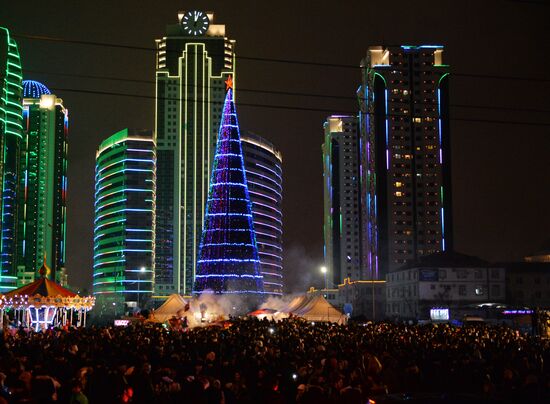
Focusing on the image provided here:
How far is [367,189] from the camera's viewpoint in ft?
425

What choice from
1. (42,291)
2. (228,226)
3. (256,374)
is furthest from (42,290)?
(256,374)

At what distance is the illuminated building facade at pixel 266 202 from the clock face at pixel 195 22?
28.4 metres

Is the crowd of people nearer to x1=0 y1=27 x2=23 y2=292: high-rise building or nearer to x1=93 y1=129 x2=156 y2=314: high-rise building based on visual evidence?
x1=93 y1=129 x2=156 y2=314: high-rise building

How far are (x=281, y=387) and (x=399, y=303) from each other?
87604 millimetres

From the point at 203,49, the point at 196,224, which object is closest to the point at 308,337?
the point at 196,224

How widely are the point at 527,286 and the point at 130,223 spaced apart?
96.2 m

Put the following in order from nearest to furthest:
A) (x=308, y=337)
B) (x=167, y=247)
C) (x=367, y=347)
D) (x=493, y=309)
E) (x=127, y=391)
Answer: (x=127, y=391) < (x=367, y=347) < (x=308, y=337) < (x=493, y=309) < (x=167, y=247)

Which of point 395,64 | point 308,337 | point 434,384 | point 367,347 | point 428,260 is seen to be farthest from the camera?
point 395,64

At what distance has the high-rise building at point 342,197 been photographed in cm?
17375

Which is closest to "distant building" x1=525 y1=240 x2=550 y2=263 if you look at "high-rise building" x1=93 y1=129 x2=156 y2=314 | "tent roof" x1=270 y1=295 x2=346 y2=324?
"high-rise building" x1=93 y1=129 x2=156 y2=314

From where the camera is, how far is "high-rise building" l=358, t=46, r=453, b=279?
398ft

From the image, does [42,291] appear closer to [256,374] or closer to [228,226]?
[228,226]

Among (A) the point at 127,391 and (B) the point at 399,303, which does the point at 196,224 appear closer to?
(B) the point at 399,303

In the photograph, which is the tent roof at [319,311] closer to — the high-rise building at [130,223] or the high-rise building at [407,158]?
the high-rise building at [407,158]
